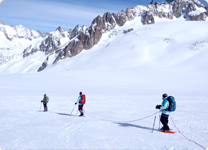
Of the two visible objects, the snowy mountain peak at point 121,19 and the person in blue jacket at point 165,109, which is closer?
the person in blue jacket at point 165,109

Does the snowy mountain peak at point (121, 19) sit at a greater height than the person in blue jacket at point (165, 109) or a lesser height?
greater

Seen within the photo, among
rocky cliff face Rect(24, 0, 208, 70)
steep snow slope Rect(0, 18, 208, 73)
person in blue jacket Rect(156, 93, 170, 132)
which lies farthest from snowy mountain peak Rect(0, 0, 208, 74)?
person in blue jacket Rect(156, 93, 170, 132)

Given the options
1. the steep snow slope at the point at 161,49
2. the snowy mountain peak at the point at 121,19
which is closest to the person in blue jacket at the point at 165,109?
the steep snow slope at the point at 161,49

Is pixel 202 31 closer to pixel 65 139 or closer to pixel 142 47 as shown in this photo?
pixel 142 47

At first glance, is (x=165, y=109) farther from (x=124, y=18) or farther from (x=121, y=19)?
(x=124, y=18)

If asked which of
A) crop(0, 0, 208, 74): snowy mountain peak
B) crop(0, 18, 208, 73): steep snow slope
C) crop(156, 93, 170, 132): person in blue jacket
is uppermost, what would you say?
crop(0, 0, 208, 74): snowy mountain peak

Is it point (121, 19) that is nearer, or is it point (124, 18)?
point (121, 19)

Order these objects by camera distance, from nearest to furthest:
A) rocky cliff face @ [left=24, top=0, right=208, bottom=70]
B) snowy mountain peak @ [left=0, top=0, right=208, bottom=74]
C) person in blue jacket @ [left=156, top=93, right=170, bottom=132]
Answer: person in blue jacket @ [left=156, top=93, right=170, bottom=132] → snowy mountain peak @ [left=0, top=0, right=208, bottom=74] → rocky cliff face @ [left=24, top=0, right=208, bottom=70]

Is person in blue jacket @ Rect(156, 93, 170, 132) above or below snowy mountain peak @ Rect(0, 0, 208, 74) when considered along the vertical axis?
below

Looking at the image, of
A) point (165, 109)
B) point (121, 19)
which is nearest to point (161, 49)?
point (165, 109)

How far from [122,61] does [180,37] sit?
34378 mm

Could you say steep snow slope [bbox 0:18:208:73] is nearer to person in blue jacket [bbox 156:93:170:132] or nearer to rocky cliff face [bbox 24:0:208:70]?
rocky cliff face [bbox 24:0:208:70]

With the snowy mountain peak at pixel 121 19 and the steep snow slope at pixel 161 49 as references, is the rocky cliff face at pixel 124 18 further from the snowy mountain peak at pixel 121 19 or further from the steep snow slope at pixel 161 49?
the steep snow slope at pixel 161 49

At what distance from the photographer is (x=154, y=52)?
81.2 meters
